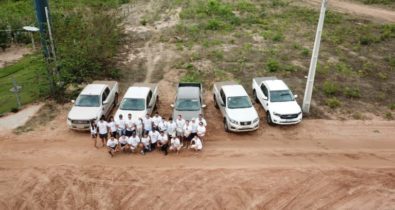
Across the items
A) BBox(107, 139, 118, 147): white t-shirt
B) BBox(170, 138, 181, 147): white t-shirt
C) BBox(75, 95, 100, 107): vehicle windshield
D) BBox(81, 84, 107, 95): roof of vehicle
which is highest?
BBox(81, 84, 107, 95): roof of vehicle

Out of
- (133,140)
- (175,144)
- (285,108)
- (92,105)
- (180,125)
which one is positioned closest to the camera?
(133,140)

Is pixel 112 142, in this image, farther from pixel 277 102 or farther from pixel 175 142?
pixel 277 102

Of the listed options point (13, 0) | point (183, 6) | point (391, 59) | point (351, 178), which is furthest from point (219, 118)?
point (13, 0)

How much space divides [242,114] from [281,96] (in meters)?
2.63

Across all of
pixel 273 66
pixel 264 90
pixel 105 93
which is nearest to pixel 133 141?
pixel 105 93

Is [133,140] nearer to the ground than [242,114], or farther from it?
nearer to the ground

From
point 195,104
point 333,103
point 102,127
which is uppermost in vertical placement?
point 195,104

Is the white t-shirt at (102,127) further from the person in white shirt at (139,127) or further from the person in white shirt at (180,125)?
the person in white shirt at (180,125)

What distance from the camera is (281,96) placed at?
760 inches

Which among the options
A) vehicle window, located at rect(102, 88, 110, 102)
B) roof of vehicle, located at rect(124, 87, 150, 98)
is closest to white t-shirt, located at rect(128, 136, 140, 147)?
roof of vehicle, located at rect(124, 87, 150, 98)

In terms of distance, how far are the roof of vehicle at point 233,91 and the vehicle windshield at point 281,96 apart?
1.33 metres

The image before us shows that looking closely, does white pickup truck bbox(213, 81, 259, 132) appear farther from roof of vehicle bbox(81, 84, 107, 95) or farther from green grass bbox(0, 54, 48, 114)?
green grass bbox(0, 54, 48, 114)

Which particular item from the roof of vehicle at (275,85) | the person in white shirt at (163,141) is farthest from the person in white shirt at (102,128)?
the roof of vehicle at (275,85)

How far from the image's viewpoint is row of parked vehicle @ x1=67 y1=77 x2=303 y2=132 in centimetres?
1772
